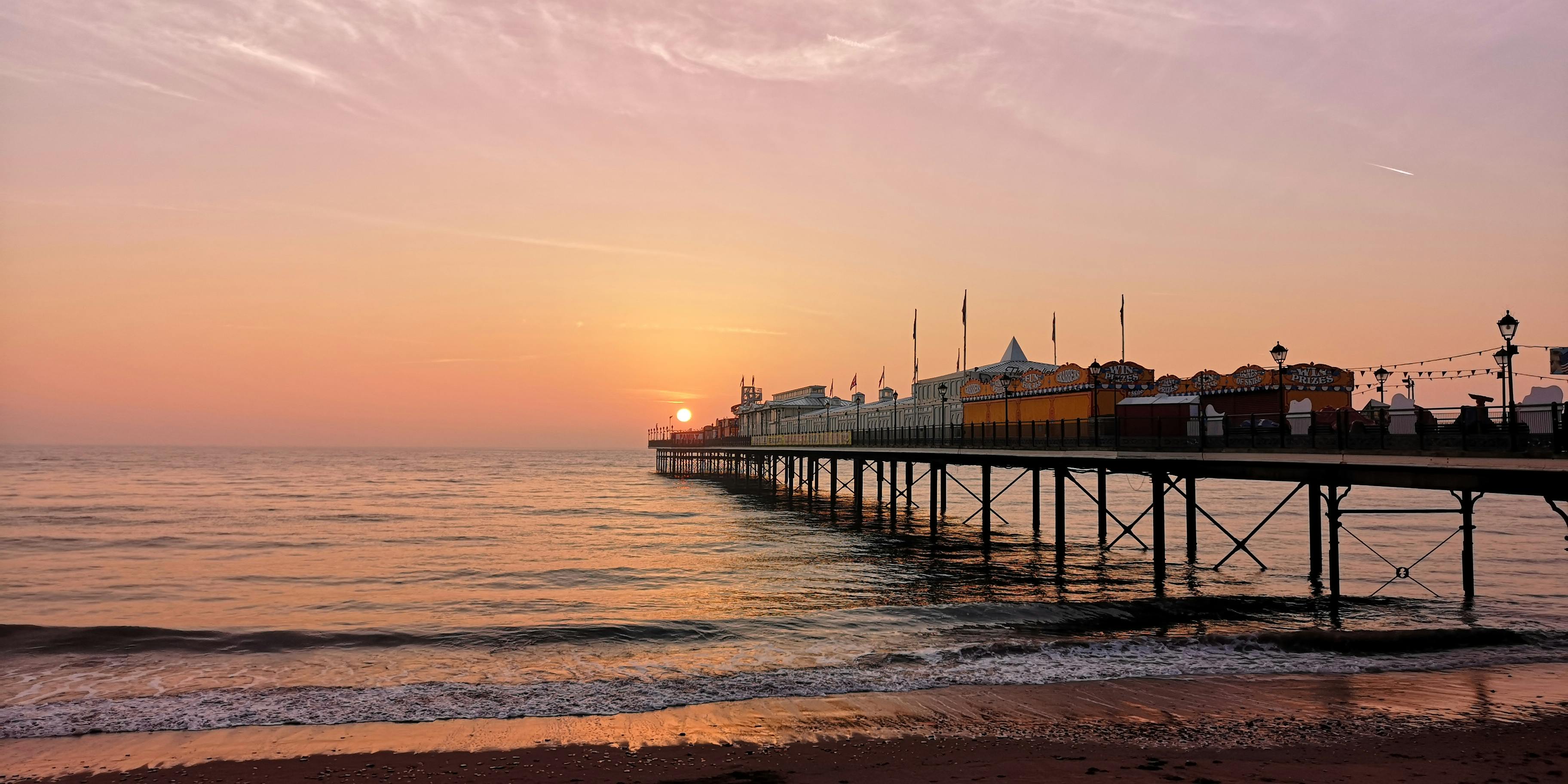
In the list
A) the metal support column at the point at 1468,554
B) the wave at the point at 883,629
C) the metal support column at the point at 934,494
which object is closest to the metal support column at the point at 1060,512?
A: the wave at the point at 883,629

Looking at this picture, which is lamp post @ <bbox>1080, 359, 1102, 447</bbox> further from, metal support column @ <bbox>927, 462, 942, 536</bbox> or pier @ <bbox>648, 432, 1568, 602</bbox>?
metal support column @ <bbox>927, 462, 942, 536</bbox>

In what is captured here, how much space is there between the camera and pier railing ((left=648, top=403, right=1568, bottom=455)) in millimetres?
14188

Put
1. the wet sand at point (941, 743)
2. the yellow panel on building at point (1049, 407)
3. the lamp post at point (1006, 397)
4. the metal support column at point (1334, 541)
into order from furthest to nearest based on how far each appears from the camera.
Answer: the yellow panel on building at point (1049, 407) < the lamp post at point (1006, 397) < the metal support column at point (1334, 541) < the wet sand at point (941, 743)

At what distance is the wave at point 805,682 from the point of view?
41.1 ft

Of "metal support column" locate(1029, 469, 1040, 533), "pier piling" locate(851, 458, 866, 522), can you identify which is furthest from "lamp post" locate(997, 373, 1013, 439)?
"pier piling" locate(851, 458, 866, 522)

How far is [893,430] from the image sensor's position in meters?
41.7

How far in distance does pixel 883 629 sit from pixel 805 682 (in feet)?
15.7

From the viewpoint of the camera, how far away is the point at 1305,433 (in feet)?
62.3

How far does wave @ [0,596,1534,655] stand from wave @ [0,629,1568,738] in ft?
0.41

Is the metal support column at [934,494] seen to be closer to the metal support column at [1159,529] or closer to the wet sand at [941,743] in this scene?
the metal support column at [1159,529]

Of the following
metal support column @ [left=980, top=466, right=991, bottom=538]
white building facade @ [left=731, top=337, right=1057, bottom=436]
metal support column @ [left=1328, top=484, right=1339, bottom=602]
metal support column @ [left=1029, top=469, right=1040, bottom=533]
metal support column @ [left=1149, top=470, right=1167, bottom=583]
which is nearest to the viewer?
metal support column @ [left=1328, top=484, right=1339, bottom=602]

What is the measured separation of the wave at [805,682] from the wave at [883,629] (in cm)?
12

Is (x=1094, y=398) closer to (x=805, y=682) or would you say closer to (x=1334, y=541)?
(x=1334, y=541)

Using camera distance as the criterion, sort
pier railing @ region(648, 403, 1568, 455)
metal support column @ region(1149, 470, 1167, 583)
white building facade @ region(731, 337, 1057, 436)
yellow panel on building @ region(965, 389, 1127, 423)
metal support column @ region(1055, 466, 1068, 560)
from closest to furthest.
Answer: pier railing @ region(648, 403, 1568, 455), metal support column @ region(1149, 470, 1167, 583), metal support column @ region(1055, 466, 1068, 560), yellow panel on building @ region(965, 389, 1127, 423), white building facade @ region(731, 337, 1057, 436)
